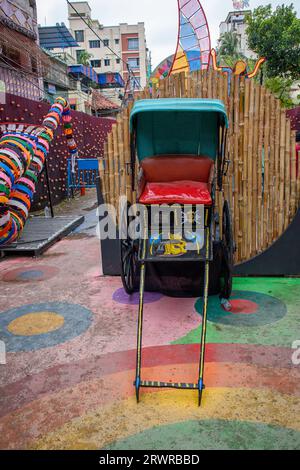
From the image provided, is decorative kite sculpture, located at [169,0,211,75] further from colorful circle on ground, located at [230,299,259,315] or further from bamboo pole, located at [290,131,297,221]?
colorful circle on ground, located at [230,299,259,315]

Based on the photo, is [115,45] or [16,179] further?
[115,45]

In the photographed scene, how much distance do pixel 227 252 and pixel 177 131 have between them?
4.78ft

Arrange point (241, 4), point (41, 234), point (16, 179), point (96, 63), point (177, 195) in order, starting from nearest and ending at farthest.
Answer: point (177, 195) → point (16, 179) → point (41, 234) → point (96, 63) → point (241, 4)

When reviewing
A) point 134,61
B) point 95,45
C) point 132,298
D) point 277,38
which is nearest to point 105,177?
point 132,298

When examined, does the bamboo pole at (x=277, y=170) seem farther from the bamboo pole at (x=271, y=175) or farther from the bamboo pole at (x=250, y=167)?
the bamboo pole at (x=250, y=167)

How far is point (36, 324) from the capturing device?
13.4 ft

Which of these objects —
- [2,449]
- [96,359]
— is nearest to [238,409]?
[96,359]

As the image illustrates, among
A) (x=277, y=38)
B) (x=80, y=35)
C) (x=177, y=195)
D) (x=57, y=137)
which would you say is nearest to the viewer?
(x=177, y=195)

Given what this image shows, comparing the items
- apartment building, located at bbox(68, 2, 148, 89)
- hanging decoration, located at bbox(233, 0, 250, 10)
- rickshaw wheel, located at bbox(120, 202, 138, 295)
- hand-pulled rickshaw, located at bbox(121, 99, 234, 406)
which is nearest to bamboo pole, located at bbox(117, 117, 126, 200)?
rickshaw wheel, located at bbox(120, 202, 138, 295)

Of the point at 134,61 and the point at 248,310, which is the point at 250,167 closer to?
the point at 248,310

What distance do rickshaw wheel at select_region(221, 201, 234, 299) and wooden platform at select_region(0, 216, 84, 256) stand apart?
383 cm

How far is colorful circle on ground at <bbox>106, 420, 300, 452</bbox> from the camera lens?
2301mm

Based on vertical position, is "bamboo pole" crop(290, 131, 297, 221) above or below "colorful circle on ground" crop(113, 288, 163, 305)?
above
